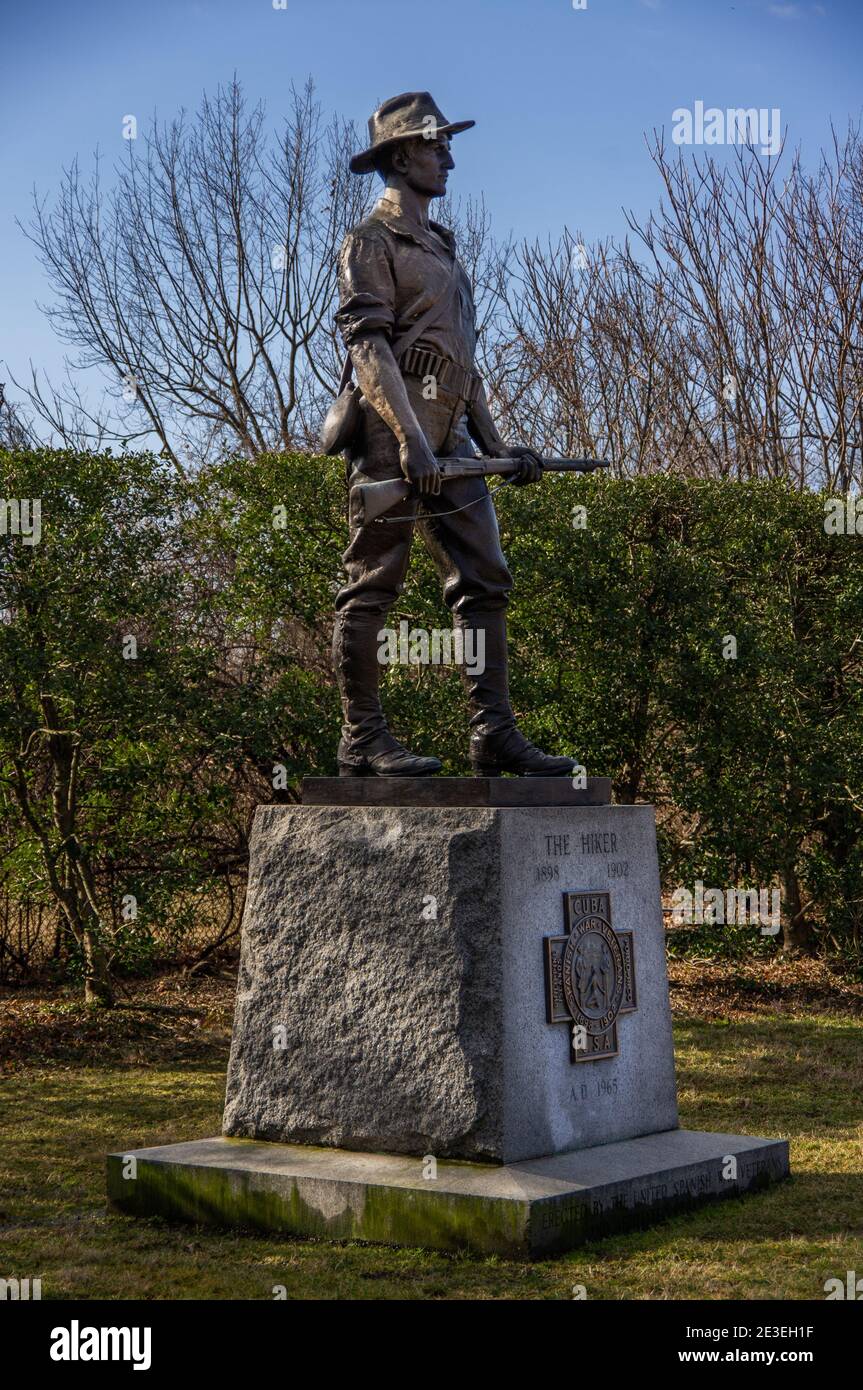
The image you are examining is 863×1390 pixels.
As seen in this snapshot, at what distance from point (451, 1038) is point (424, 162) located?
120 inches

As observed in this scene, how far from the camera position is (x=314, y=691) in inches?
387

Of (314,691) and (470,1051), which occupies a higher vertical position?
(314,691)

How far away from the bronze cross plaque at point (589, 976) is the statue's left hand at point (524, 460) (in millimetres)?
1561

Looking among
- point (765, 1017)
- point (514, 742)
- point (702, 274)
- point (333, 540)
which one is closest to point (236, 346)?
point (702, 274)

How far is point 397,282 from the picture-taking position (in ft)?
18.8

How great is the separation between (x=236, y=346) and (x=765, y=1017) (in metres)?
12.7

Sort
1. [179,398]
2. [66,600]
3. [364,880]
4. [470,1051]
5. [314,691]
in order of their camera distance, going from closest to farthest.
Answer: [470,1051]
[364,880]
[66,600]
[314,691]
[179,398]

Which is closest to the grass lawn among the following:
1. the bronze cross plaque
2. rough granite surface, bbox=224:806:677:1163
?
rough granite surface, bbox=224:806:677:1163

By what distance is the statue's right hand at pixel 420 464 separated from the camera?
5.54 m

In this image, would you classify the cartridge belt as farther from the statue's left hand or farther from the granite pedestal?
the granite pedestal

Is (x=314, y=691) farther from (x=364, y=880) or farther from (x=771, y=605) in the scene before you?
(x=364, y=880)

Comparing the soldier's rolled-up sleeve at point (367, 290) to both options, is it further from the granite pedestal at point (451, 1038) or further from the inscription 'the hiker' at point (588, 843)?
the inscription 'the hiker' at point (588, 843)

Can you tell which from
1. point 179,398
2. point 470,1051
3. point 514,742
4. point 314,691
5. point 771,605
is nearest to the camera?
point 470,1051

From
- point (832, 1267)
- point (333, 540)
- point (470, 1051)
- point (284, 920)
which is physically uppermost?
point (333, 540)
